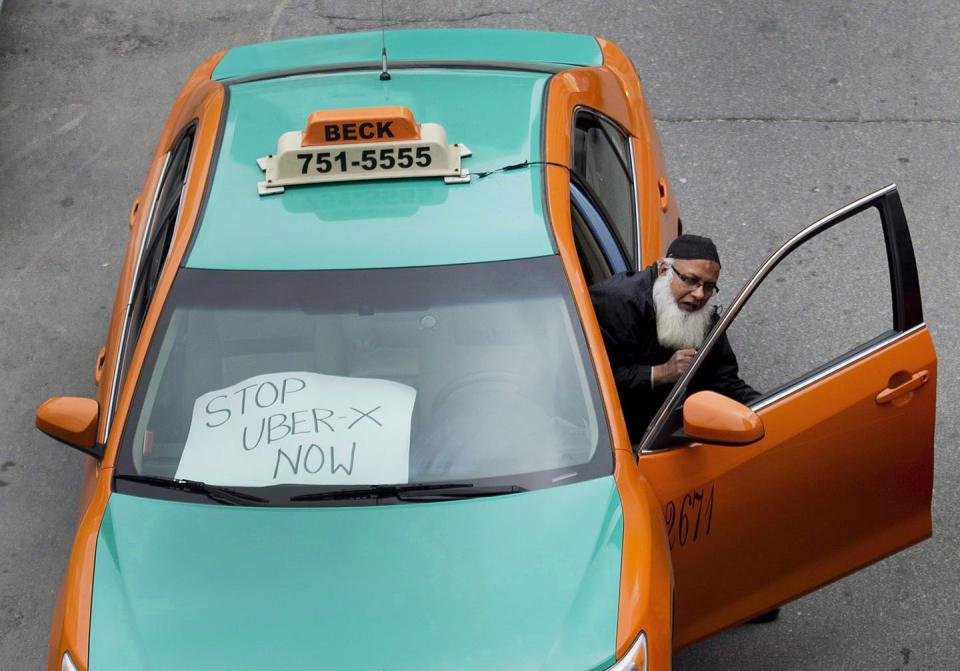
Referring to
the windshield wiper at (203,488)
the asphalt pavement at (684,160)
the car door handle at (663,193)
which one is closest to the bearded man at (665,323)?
the car door handle at (663,193)

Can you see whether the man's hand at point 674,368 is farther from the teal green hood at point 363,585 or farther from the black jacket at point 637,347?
the teal green hood at point 363,585

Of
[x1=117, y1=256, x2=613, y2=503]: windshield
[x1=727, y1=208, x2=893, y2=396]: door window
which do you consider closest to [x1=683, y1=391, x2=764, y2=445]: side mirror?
[x1=117, y1=256, x2=613, y2=503]: windshield

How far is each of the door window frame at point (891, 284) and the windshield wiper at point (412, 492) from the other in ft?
1.74

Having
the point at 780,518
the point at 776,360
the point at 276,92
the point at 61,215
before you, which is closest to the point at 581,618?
the point at 780,518

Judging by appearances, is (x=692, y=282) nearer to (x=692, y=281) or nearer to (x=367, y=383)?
(x=692, y=281)

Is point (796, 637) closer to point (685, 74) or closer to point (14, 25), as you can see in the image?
point (685, 74)

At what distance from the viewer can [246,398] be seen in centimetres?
421

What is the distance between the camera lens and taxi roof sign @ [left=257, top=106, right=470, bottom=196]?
451 cm

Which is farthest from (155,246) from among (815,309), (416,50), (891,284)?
(815,309)

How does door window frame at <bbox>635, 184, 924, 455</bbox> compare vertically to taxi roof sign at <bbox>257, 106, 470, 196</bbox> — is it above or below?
below

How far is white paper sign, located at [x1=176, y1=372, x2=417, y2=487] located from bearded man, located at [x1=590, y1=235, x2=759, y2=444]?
2.76 ft

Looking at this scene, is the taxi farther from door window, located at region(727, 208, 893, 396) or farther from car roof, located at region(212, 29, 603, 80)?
door window, located at region(727, 208, 893, 396)

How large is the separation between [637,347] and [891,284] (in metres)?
0.89

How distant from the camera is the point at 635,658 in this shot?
3545mm
